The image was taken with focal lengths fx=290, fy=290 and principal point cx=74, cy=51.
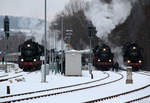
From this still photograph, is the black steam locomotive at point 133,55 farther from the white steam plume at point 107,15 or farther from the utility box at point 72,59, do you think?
the utility box at point 72,59

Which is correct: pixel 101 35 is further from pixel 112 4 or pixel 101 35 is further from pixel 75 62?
pixel 75 62

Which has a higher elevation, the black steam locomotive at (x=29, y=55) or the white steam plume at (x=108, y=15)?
the white steam plume at (x=108, y=15)

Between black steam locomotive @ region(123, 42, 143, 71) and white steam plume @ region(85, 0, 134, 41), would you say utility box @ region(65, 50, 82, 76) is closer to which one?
black steam locomotive @ region(123, 42, 143, 71)

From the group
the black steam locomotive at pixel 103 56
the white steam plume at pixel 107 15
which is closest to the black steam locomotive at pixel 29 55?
the black steam locomotive at pixel 103 56

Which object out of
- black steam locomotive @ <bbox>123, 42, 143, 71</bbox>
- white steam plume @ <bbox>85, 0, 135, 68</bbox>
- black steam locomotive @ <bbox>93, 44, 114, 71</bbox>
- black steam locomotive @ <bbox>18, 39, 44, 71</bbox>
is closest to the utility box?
black steam locomotive @ <bbox>18, 39, 44, 71</bbox>

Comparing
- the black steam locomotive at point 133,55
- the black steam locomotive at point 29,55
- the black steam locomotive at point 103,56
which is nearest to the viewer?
the black steam locomotive at point 29,55

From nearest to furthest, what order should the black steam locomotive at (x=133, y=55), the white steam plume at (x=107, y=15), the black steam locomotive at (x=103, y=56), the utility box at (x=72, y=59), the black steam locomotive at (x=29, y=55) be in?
the utility box at (x=72, y=59) → the black steam locomotive at (x=29, y=55) → the black steam locomotive at (x=133, y=55) → the black steam locomotive at (x=103, y=56) → the white steam plume at (x=107, y=15)

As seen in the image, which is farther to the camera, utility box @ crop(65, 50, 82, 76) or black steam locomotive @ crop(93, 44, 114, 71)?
black steam locomotive @ crop(93, 44, 114, 71)

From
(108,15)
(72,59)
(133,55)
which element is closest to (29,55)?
(72,59)

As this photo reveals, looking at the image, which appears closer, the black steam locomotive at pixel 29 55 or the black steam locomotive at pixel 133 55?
the black steam locomotive at pixel 29 55

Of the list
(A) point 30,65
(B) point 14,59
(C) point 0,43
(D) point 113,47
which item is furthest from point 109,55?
(C) point 0,43

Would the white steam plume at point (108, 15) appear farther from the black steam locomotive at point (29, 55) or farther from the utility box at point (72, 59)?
the utility box at point (72, 59)

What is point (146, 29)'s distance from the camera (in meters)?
45.3

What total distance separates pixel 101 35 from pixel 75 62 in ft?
44.9
